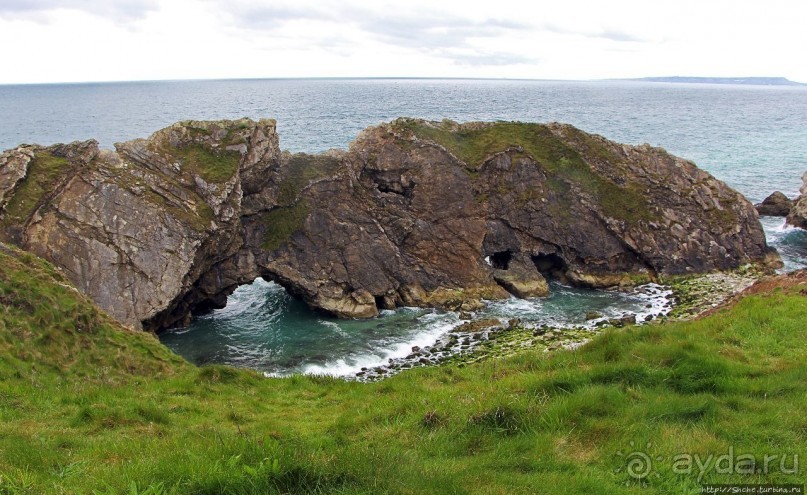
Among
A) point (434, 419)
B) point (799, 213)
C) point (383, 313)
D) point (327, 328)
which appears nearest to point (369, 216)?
point (383, 313)

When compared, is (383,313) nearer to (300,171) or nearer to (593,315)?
(300,171)

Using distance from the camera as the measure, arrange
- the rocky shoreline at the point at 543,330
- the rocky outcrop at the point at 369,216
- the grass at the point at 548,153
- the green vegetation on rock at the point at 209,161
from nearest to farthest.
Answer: the rocky shoreline at the point at 543,330, the rocky outcrop at the point at 369,216, the green vegetation on rock at the point at 209,161, the grass at the point at 548,153

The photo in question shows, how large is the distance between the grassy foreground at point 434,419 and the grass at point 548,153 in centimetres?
2599

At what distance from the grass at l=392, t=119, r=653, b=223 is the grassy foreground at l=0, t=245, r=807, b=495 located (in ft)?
85.3

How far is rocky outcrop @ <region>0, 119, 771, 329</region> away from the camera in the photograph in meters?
31.2

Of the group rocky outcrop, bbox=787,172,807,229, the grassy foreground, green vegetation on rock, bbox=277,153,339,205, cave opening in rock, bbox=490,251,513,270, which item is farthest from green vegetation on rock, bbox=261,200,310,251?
rocky outcrop, bbox=787,172,807,229

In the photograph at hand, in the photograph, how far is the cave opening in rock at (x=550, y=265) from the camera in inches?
1751

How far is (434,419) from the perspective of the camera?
10.8 metres

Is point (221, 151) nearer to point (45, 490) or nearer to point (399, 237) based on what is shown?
point (399, 237)

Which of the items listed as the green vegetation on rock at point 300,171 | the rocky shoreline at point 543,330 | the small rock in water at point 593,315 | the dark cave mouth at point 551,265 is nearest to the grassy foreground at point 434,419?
the rocky shoreline at point 543,330

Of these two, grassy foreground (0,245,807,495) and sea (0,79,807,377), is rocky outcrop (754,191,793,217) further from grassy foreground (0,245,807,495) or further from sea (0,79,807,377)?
→ grassy foreground (0,245,807,495)

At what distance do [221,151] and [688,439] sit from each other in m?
34.1

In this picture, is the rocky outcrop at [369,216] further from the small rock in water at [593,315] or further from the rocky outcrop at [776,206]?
the rocky outcrop at [776,206]

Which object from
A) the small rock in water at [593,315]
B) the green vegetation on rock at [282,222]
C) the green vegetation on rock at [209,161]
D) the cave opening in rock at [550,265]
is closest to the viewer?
the green vegetation on rock at [209,161]
